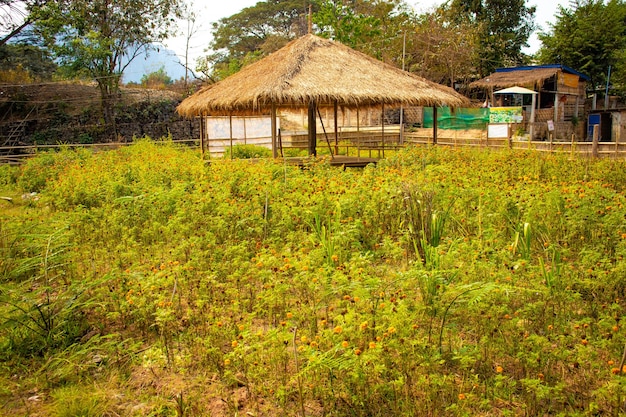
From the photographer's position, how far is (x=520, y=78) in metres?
20.4

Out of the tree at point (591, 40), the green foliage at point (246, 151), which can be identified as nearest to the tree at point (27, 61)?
the green foliage at point (246, 151)

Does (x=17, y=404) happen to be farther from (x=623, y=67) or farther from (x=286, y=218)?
(x=623, y=67)

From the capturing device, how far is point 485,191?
511 centimetres

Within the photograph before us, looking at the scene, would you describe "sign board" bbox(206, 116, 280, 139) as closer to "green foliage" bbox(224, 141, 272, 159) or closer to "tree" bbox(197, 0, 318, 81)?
"green foliage" bbox(224, 141, 272, 159)

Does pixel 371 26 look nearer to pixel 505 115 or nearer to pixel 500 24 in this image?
pixel 500 24

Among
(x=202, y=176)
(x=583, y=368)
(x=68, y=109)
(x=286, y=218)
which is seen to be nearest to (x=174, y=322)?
(x=286, y=218)

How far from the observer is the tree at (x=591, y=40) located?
23.0 metres

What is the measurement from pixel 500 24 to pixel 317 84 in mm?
20656

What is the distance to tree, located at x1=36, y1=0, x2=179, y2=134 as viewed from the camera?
18298 millimetres

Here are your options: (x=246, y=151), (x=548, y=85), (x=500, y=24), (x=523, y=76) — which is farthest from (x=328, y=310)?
(x=500, y=24)

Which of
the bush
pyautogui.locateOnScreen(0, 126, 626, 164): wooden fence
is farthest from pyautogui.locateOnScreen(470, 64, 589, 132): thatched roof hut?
the bush

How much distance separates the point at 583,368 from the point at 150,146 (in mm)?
11125

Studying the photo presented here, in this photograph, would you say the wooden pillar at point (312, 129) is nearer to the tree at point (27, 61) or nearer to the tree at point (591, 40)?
the tree at point (27, 61)

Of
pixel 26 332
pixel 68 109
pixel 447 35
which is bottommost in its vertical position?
pixel 26 332
